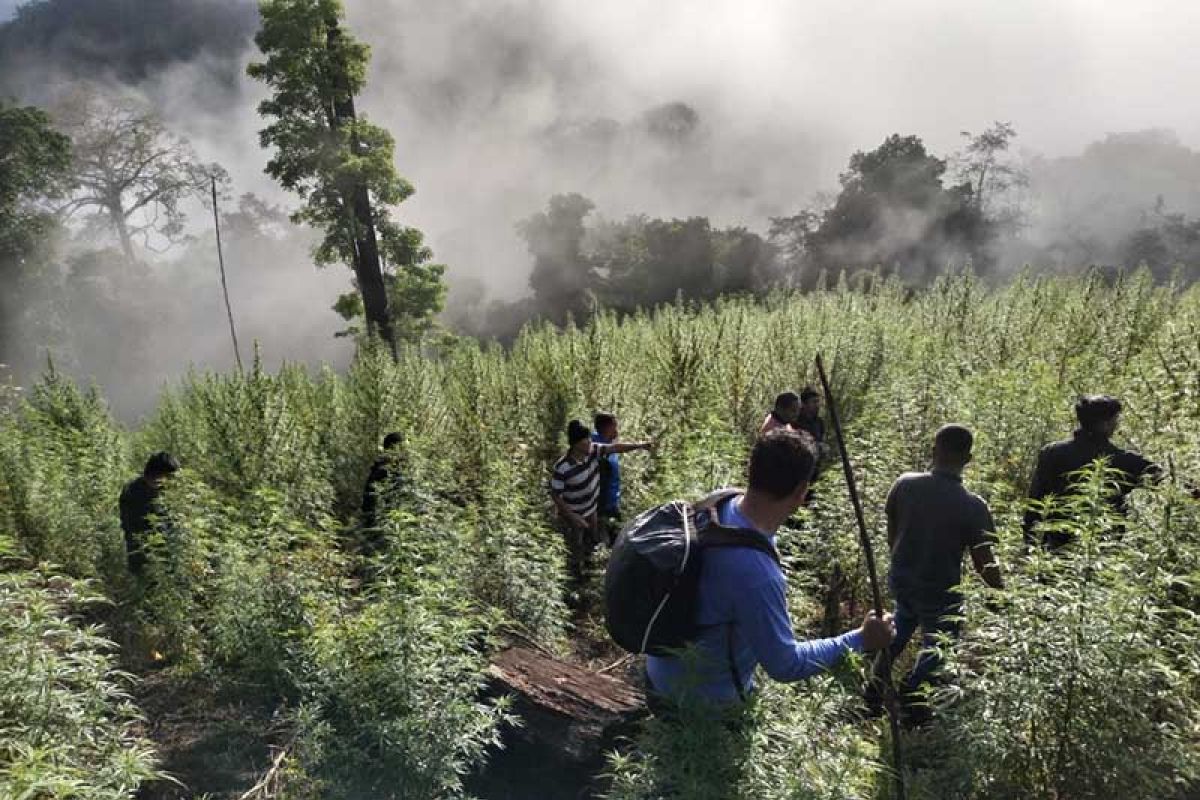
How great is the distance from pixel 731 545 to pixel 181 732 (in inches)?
166

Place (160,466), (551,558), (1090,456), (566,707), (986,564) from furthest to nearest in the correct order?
(160,466) < (551,558) < (1090,456) < (566,707) < (986,564)

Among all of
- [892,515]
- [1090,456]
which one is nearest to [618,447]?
[892,515]

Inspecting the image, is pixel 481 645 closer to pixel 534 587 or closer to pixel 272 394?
pixel 534 587

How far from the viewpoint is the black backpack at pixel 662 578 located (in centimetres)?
232

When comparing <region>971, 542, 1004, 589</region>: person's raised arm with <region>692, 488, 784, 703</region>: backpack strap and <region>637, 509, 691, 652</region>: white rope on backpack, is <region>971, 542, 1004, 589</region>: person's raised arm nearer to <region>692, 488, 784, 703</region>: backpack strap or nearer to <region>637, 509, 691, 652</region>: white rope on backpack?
<region>692, 488, 784, 703</region>: backpack strap

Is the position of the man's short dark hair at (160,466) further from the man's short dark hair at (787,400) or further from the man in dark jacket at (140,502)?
the man's short dark hair at (787,400)

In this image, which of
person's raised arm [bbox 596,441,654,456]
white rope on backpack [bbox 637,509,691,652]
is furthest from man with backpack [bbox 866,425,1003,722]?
person's raised arm [bbox 596,441,654,456]

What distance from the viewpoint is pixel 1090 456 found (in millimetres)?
4184

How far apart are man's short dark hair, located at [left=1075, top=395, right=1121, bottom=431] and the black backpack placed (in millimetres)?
2883

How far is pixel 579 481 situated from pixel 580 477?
0.04 meters

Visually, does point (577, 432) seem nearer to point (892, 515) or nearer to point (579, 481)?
point (579, 481)

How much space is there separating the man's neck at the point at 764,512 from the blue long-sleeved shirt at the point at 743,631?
0.10 ft

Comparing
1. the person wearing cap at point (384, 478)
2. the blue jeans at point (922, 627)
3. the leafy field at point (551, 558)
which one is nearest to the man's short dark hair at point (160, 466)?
the leafy field at point (551, 558)

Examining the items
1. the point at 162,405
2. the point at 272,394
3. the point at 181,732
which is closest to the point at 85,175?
the point at 162,405
